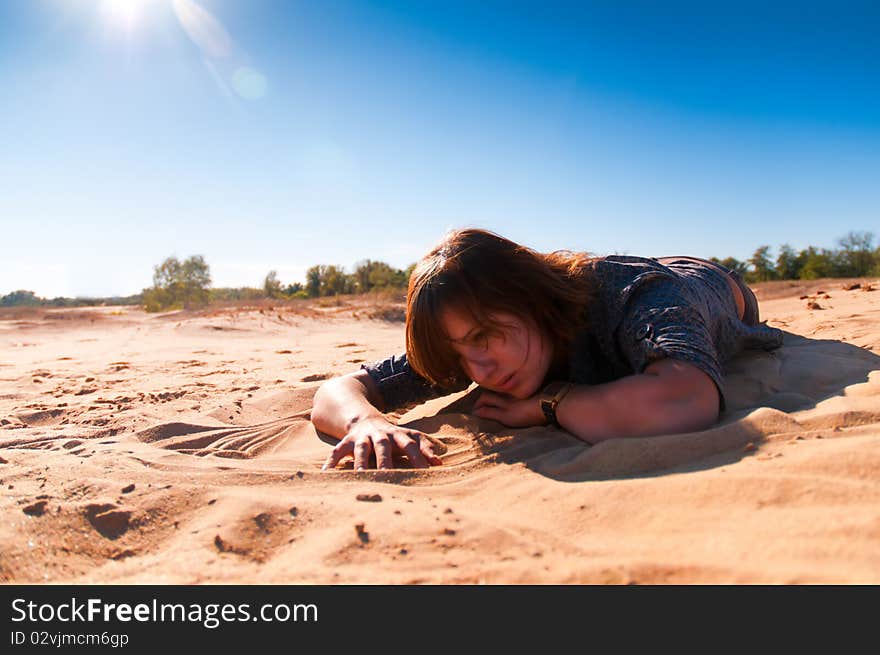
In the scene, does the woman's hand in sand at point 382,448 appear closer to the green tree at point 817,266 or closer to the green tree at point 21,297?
the green tree at point 817,266

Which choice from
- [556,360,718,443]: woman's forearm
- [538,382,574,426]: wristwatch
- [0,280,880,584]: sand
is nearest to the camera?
[0,280,880,584]: sand

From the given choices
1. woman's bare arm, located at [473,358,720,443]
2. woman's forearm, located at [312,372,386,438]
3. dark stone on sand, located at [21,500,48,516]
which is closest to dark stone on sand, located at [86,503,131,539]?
dark stone on sand, located at [21,500,48,516]

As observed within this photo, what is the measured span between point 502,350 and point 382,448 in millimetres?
582

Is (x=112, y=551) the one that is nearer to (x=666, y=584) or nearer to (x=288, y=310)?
(x=666, y=584)

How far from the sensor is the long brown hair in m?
2.08

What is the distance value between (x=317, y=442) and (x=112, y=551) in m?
1.13

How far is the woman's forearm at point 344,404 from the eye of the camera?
7.91 feet

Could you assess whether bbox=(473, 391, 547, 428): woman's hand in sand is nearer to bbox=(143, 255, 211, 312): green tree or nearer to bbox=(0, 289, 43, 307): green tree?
bbox=(143, 255, 211, 312): green tree

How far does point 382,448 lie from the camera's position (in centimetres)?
205

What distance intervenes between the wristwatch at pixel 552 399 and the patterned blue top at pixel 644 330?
0.18 meters

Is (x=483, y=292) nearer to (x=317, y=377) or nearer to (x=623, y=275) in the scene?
(x=623, y=275)

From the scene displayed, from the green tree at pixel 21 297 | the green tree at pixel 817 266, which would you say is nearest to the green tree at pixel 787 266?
the green tree at pixel 817 266

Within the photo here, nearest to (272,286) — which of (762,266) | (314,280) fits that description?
(314,280)
